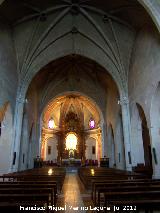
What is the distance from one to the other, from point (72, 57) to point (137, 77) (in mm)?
9247

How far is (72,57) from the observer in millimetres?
21422

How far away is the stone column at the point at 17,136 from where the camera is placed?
46.0 feet

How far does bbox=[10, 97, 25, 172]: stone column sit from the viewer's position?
1402 cm

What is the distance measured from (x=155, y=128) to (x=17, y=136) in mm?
9984

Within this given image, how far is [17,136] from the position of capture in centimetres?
1459

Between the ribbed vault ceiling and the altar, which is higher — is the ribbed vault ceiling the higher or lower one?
the higher one

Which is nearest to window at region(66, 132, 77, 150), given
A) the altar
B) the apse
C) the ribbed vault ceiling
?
the apse

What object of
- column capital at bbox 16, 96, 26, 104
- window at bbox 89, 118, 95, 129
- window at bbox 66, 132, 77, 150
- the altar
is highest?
window at bbox 89, 118, 95, 129

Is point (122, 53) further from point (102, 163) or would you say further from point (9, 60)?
point (102, 163)

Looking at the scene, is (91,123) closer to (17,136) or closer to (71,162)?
(71,162)

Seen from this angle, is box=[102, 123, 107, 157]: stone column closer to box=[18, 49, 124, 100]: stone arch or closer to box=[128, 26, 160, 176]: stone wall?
box=[18, 49, 124, 100]: stone arch

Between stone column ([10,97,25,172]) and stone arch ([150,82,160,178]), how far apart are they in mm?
9669

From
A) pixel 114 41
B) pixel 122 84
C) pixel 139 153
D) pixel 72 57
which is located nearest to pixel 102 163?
pixel 139 153

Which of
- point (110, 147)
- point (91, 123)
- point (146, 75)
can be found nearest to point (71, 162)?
point (91, 123)
